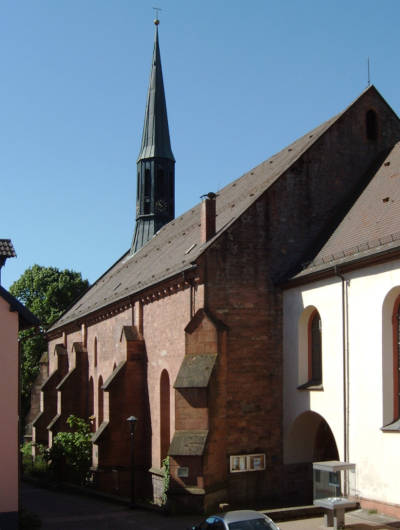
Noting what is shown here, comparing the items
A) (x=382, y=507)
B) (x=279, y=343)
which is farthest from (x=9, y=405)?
(x=382, y=507)

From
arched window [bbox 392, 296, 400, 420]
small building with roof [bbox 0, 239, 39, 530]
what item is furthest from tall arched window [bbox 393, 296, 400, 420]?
small building with roof [bbox 0, 239, 39, 530]

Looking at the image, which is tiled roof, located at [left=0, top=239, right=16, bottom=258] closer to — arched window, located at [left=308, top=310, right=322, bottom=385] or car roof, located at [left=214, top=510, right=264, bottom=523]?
arched window, located at [left=308, top=310, right=322, bottom=385]

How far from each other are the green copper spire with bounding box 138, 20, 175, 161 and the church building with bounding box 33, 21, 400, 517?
15.5 metres

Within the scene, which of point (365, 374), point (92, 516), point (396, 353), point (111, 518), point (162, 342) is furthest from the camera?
point (162, 342)

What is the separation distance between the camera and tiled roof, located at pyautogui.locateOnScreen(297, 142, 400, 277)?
60.1 feet

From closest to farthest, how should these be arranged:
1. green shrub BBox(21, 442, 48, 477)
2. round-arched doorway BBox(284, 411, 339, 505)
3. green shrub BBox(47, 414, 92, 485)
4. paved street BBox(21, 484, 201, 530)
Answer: paved street BBox(21, 484, 201, 530) < round-arched doorway BBox(284, 411, 339, 505) < green shrub BBox(47, 414, 92, 485) < green shrub BBox(21, 442, 48, 477)

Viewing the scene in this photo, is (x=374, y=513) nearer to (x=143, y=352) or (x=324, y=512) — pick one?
(x=324, y=512)

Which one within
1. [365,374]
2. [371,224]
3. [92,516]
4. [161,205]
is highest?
[161,205]

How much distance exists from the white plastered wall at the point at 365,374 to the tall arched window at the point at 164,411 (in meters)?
6.21

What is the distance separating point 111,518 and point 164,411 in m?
4.95

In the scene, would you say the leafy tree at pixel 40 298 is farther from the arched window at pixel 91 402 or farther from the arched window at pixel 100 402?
the arched window at pixel 100 402

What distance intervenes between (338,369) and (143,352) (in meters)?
10.0

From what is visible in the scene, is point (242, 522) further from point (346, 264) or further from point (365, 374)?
point (346, 264)

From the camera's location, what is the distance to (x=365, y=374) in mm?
17875
